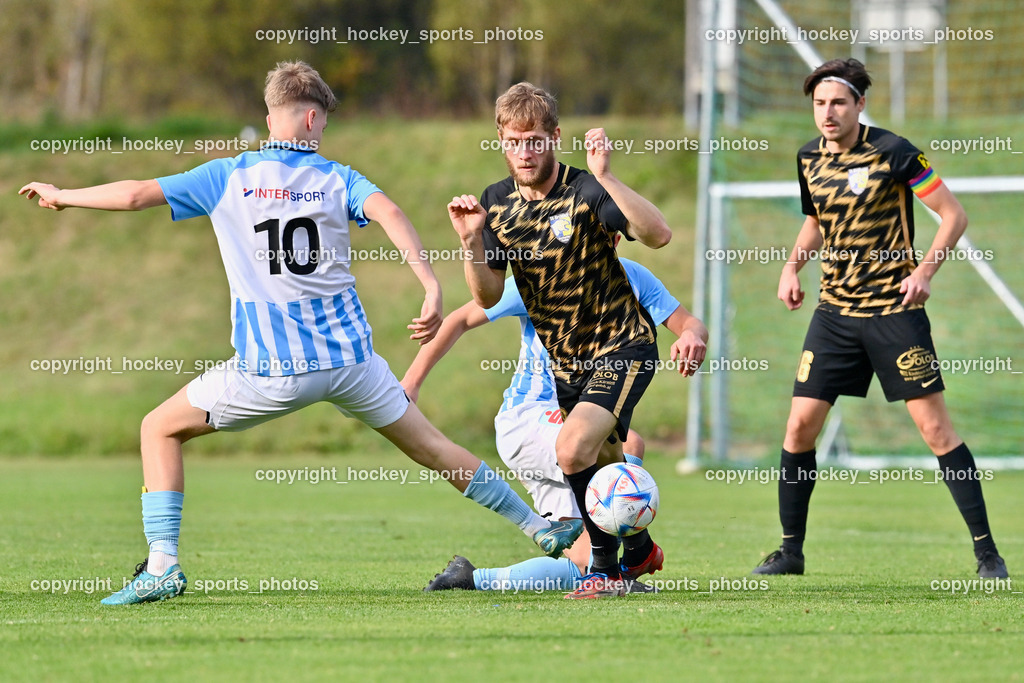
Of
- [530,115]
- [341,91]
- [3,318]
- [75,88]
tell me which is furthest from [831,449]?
[75,88]

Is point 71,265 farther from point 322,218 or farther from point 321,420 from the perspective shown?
point 322,218

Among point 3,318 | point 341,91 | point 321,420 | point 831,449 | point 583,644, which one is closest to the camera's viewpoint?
point 583,644

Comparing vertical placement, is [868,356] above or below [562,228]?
below

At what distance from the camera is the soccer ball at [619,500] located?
490 centimetres

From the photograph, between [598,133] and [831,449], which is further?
[831,449]

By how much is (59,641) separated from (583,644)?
163cm

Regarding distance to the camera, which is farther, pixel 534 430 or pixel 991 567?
pixel 534 430

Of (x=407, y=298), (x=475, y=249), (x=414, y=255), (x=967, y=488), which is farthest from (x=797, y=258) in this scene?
(x=407, y=298)

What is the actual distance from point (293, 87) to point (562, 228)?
121 cm

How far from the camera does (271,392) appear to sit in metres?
4.81

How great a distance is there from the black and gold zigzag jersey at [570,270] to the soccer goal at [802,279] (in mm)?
5476

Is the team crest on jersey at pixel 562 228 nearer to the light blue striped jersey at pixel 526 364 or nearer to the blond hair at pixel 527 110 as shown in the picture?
the blond hair at pixel 527 110

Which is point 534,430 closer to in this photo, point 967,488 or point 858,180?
point 858,180

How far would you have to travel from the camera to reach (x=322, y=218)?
4871 millimetres
